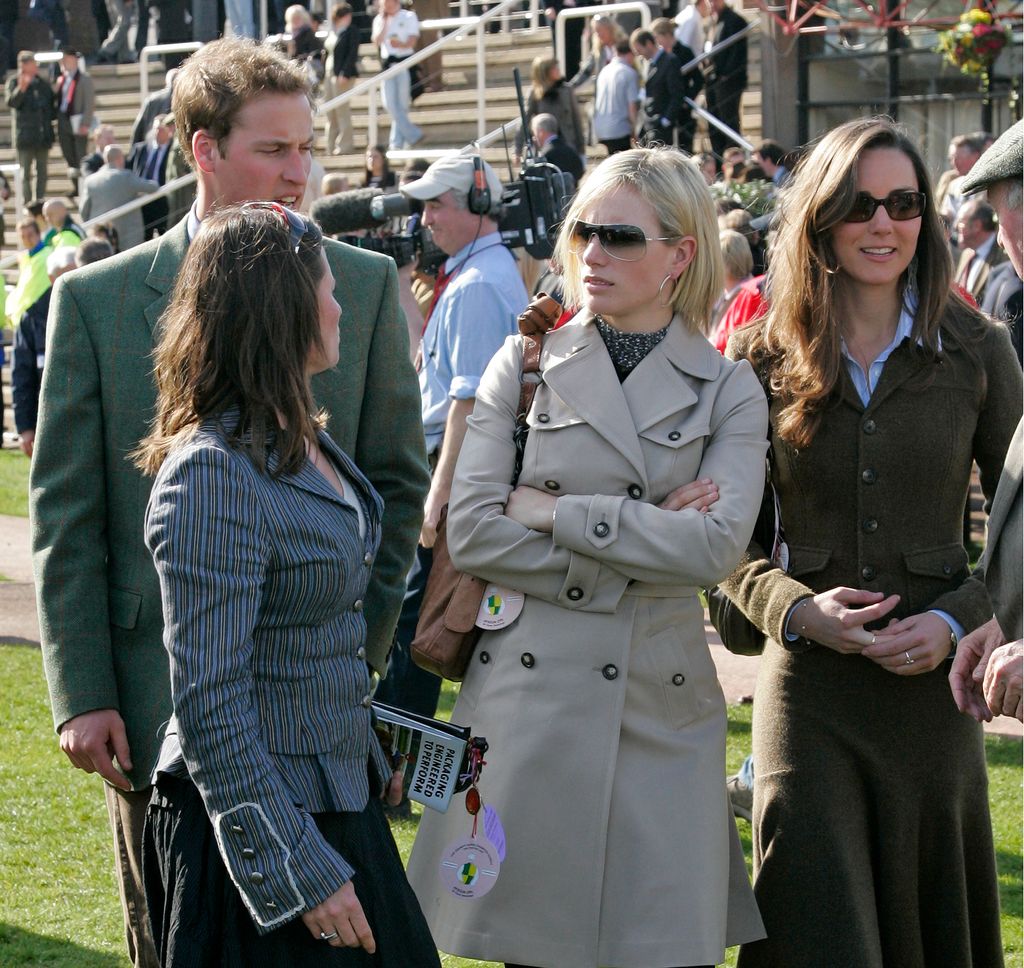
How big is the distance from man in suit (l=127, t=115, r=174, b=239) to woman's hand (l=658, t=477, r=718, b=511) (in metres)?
15.9

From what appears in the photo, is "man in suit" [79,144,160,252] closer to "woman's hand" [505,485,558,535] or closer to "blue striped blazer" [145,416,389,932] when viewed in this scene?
"woman's hand" [505,485,558,535]

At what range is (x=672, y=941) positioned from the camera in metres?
3.01

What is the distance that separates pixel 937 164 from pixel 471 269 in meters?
13.2

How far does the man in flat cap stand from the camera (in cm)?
269

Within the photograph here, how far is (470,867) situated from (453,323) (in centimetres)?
269

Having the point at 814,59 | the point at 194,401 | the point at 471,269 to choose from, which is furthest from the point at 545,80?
the point at 194,401

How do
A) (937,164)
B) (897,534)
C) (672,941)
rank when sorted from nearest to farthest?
(672,941), (897,534), (937,164)

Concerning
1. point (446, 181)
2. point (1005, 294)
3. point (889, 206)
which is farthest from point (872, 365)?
point (1005, 294)

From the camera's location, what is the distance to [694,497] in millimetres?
3047

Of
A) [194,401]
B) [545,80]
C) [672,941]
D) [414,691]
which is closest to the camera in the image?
[194,401]

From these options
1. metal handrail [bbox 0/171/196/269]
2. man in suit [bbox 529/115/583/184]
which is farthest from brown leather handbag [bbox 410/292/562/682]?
metal handrail [bbox 0/171/196/269]

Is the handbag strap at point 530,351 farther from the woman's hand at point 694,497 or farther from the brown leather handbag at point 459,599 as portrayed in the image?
the woman's hand at point 694,497

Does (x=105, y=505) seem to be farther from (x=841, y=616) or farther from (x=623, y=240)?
(x=841, y=616)

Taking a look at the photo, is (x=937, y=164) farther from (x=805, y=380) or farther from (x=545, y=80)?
(x=805, y=380)
